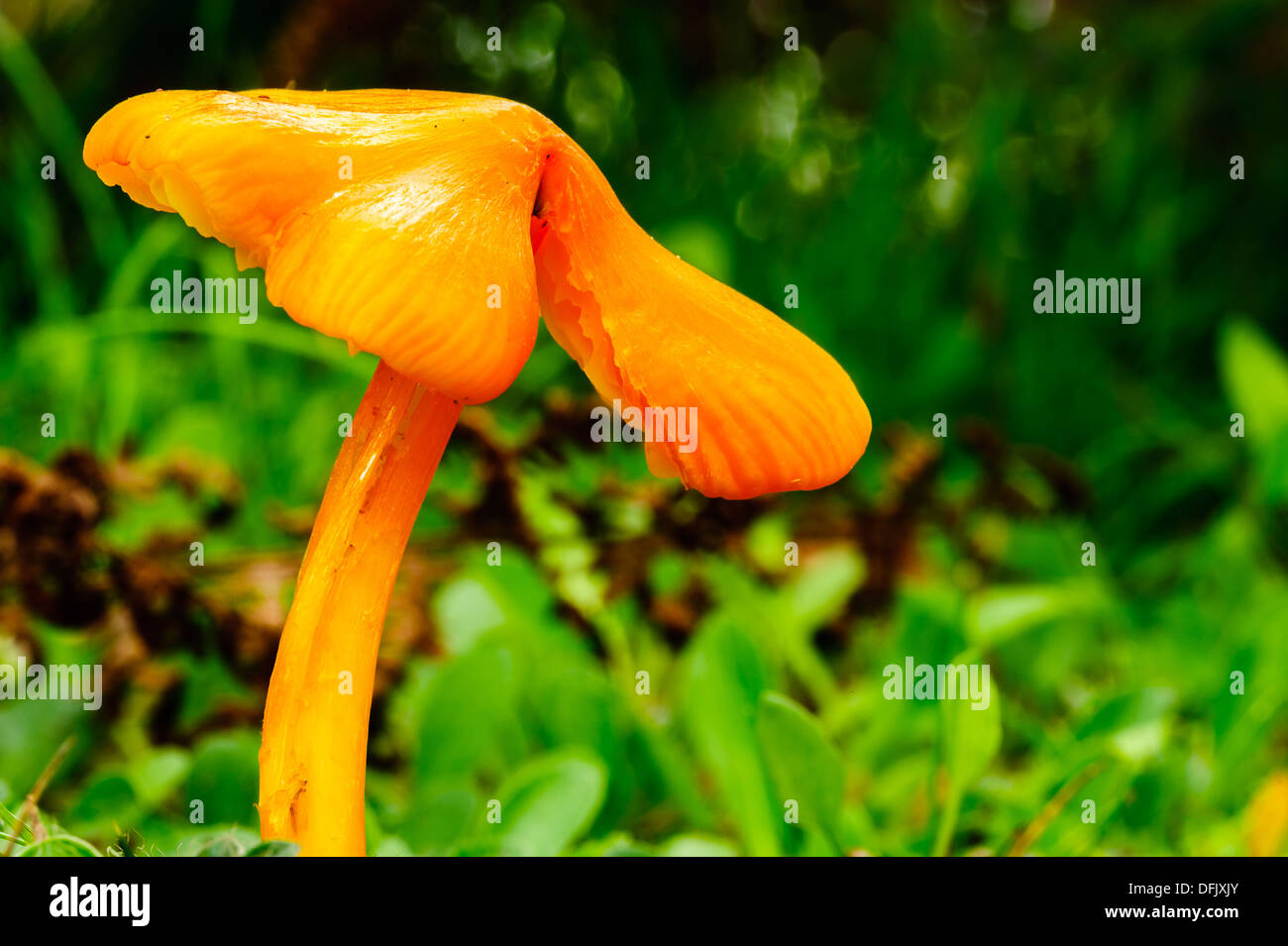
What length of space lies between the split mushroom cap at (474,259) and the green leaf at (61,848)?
21.4 inches

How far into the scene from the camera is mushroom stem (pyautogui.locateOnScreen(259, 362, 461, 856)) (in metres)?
0.98

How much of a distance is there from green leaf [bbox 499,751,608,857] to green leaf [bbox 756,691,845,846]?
9.0 inches

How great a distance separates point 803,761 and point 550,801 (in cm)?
32

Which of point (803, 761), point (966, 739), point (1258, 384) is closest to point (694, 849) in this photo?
point (803, 761)

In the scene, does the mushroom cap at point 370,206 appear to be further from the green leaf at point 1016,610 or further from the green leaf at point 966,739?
the green leaf at point 1016,610

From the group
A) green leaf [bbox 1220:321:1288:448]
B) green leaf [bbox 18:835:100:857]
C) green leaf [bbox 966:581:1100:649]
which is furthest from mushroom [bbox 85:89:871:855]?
green leaf [bbox 1220:321:1288:448]

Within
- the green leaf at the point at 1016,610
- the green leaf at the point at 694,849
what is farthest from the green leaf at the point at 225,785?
the green leaf at the point at 1016,610

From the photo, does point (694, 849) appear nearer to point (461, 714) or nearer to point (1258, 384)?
point (461, 714)

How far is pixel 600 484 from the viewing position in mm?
2105

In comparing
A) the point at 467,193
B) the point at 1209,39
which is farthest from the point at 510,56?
the point at 467,193

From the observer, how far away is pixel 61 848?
104cm

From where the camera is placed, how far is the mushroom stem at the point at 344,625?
978 mm
